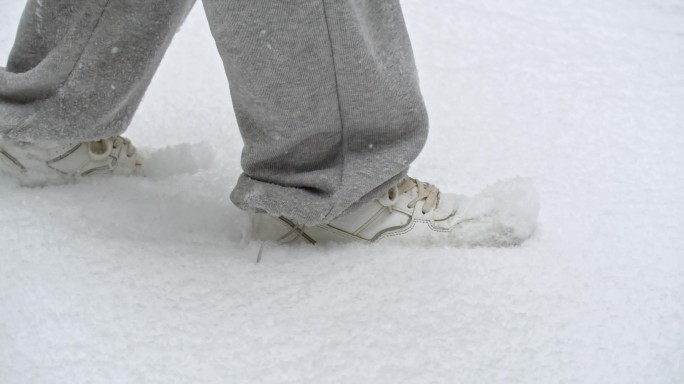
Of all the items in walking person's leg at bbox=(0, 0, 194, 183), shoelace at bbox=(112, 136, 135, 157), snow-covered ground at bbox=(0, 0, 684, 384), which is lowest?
snow-covered ground at bbox=(0, 0, 684, 384)

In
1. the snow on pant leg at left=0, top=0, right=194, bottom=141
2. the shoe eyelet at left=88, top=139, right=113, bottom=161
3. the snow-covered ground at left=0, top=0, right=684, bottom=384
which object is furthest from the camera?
the shoe eyelet at left=88, top=139, right=113, bottom=161

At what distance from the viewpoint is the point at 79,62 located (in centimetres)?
80

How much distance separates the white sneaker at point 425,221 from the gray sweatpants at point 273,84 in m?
0.04

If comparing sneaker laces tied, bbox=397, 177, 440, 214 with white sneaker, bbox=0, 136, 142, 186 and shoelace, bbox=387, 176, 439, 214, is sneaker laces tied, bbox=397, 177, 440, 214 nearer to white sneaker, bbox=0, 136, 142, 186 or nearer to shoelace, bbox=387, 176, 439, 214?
shoelace, bbox=387, 176, 439, 214

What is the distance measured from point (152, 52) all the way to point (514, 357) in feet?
1.79

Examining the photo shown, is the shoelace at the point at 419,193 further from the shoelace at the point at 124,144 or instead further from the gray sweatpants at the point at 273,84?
the shoelace at the point at 124,144

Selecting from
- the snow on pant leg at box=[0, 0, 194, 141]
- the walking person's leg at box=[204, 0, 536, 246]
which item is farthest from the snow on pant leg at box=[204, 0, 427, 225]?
the snow on pant leg at box=[0, 0, 194, 141]

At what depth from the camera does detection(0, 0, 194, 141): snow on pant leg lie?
0.79m

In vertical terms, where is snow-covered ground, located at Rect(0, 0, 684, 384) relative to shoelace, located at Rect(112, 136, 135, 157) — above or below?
below

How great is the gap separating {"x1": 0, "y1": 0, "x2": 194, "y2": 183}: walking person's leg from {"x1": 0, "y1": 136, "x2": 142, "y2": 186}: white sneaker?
12mm

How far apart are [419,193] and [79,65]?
439 mm

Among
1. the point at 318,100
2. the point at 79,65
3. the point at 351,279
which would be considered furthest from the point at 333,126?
the point at 79,65

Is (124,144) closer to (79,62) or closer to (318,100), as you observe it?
(79,62)

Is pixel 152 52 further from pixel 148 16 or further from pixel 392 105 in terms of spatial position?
pixel 392 105
